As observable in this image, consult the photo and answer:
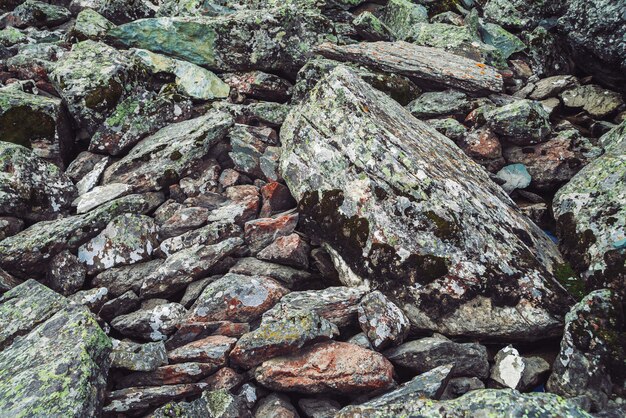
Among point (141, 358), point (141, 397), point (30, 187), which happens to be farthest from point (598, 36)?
point (30, 187)

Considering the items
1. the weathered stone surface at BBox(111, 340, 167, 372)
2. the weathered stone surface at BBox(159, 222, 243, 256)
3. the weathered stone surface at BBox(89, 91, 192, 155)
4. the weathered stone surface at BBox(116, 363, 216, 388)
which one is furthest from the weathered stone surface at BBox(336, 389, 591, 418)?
the weathered stone surface at BBox(89, 91, 192, 155)

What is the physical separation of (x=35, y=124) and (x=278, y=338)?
9309mm

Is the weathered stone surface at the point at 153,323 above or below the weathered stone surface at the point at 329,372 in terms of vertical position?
below

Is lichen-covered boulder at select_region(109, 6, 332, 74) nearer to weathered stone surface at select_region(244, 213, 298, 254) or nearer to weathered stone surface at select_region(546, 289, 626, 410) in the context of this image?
weathered stone surface at select_region(244, 213, 298, 254)

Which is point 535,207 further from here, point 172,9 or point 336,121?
point 172,9

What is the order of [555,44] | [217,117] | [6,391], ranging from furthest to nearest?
1. [555,44]
2. [217,117]
3. [6,391]

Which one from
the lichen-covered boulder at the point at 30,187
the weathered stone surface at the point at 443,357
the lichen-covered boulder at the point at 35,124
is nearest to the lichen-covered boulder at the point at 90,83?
the lichen-covered boulder at the point at 35,124

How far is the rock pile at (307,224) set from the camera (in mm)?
7082

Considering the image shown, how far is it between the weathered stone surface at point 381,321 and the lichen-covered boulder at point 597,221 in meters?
3.71

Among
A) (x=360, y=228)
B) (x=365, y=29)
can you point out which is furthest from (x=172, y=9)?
(x=360, y=228)

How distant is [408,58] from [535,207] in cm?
655

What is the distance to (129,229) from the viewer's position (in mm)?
10039

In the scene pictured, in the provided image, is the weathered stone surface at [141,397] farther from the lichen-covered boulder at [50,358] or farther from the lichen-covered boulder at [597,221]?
the lichen-covered boulder at [597,221]

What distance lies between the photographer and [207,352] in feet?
24.3
